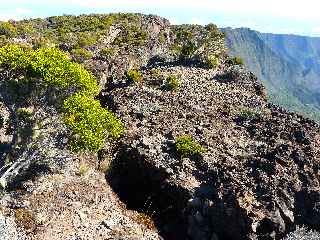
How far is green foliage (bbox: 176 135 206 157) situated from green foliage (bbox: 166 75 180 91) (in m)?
14.6

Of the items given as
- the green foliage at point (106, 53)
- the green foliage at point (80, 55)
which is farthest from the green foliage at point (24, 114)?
the green foliage at point (106, 53)

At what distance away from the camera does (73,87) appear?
46.0 meters

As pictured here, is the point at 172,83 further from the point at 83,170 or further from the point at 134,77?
the point at 83,170

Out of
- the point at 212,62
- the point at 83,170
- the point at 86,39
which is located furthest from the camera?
the point at 86,39

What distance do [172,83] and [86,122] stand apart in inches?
912

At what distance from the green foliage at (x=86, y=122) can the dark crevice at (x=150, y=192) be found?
5.15 metres

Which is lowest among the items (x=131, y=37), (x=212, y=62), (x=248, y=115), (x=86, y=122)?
(x=248, y=115)

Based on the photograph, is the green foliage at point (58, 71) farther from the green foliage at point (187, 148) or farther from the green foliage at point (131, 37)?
the green foliage at point (131, 37)

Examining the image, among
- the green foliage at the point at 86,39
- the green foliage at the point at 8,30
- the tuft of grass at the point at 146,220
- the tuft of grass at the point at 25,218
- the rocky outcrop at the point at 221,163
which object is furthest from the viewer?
the green foliage at the point at 86,39

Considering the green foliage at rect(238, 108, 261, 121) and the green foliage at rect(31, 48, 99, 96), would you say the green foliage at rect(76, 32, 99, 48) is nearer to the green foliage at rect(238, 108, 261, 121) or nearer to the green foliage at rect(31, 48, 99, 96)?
the green foliage at rect(238, 108, 261, 121)

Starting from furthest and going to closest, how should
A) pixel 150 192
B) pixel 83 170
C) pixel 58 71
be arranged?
pixel 150 192 < pixel 83 170 < pixel 58 71

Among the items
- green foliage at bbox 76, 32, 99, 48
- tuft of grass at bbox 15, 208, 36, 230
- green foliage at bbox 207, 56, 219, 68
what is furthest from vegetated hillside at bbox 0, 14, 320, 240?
green foliage at bbox 76, 32, 99, 48

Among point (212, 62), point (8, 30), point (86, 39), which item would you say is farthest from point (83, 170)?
point (8, 30)

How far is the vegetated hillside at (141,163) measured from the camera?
135 feet
